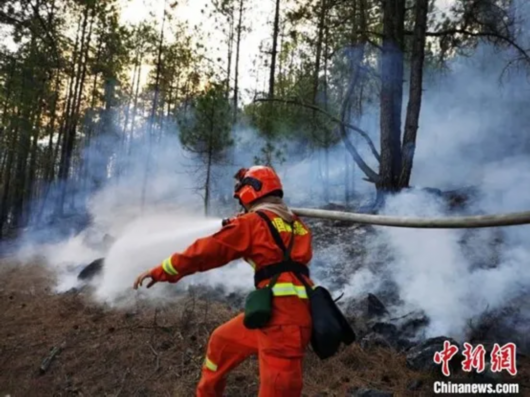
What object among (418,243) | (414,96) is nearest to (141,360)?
(418,243)

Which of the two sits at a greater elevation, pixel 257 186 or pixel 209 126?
pixel 209 126

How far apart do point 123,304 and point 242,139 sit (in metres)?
10.4

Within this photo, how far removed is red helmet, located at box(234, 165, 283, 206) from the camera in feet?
10.5

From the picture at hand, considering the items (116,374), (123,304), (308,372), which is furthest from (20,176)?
(308,372)

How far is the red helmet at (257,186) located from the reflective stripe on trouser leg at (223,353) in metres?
0.93

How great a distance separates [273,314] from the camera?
277 cm

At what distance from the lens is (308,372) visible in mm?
4578

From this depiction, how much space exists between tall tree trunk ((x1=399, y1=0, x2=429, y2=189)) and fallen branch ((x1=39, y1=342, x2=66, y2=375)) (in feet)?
21.9

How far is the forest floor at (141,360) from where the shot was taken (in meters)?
4.36

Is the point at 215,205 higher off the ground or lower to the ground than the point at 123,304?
higher

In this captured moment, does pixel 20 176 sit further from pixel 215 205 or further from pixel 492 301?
pixel 492 301

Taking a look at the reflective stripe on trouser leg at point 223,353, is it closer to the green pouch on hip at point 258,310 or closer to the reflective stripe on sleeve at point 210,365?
the reflective stripe on sleeve at point 210,365

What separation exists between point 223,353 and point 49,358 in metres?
3.35

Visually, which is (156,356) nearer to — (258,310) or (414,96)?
(258,310)
